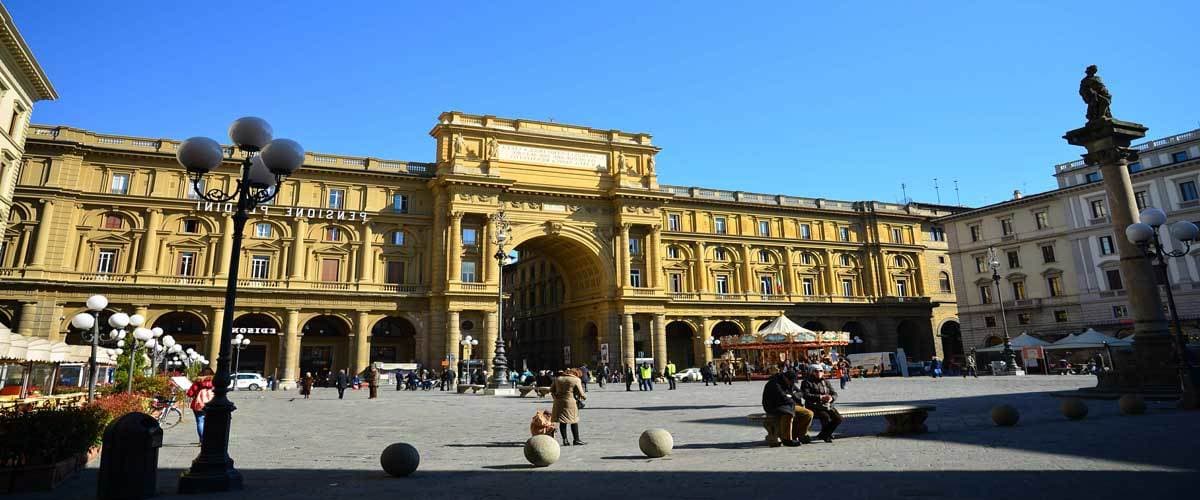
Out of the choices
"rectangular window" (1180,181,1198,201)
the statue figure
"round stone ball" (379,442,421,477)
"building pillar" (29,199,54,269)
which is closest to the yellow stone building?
"building pillar" (29,199,54,269)

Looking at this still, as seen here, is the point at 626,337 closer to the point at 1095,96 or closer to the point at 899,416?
the point at 1095,96

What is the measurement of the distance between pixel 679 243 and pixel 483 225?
17.3 meters

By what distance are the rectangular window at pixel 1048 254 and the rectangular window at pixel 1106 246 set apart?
3.33 meters

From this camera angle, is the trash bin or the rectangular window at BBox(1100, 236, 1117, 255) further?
the rectangular window at BBox(1100, 236, 1117, 255)

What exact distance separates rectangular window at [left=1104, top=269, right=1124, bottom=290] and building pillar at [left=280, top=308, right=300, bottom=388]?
55.9 meters

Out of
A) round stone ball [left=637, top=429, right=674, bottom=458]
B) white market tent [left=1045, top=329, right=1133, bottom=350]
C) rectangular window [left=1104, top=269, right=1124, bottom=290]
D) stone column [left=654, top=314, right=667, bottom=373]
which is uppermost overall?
rectangular window [left=1104, top=269, right=1124, bottom=290]

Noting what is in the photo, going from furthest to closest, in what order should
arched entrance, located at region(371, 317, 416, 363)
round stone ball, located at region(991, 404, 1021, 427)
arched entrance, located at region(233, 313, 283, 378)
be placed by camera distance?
arched entrance, located at region(371, 317, 416, 363), arched entrance, located at region(233, 313, 283, 378), round stone ball, located at region(991, 404, 1021, 427)

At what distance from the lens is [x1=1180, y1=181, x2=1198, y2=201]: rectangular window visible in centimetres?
4191

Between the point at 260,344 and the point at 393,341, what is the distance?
875 centimetres

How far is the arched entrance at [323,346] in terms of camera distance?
4575 cm

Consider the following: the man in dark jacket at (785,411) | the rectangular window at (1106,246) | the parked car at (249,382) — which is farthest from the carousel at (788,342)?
the man in dark jacket at (785,411)

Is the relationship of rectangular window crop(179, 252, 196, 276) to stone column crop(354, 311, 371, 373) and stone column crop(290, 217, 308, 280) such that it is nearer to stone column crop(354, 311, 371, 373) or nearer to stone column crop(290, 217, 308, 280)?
stone column crop(290, 217, 308, 280)

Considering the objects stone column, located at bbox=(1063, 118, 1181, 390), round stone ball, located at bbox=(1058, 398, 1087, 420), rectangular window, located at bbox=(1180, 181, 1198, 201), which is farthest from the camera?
rectangular window, located at bbox=(1180, 181, 1198, 201)

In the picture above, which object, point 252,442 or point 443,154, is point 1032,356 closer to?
point 443,154
